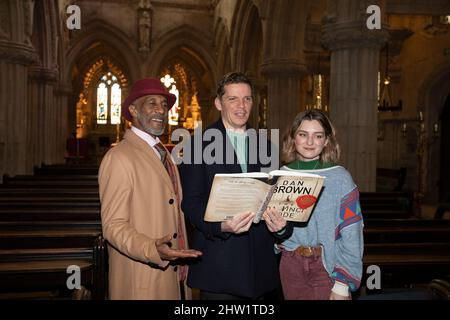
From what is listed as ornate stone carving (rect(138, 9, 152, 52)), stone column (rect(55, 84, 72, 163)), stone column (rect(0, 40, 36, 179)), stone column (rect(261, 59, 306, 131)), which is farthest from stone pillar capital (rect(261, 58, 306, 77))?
stone column (rect(55, 84, 72, 163))

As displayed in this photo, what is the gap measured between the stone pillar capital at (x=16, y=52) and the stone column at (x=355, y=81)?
6456 mm

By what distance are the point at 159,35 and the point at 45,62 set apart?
27.6 ft

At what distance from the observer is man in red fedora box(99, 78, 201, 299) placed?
2199 millimetres

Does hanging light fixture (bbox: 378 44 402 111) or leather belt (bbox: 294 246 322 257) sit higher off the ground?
hanging light fixture (bbox: 378 44 402 111)

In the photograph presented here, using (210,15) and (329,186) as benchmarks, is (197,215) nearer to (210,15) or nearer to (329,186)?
(329,186)

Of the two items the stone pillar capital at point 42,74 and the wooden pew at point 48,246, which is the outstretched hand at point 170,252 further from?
the stone pillar capital at point 42,74

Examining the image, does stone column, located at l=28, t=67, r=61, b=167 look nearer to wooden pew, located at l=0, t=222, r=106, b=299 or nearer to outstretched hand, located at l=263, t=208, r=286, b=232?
wooden pew, located at l=0, t=222, r=106, b=299

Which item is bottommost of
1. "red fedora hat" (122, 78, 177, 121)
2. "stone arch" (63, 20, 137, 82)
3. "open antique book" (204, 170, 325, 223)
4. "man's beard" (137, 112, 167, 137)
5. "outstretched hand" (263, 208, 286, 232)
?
"outstretched hand" (263, 208, 286, 232)

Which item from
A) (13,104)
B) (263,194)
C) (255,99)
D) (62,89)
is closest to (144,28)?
(62,89)

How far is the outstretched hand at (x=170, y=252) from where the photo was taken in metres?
1.97

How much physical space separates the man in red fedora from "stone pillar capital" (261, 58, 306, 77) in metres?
9.53

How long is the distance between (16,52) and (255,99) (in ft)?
30.8
